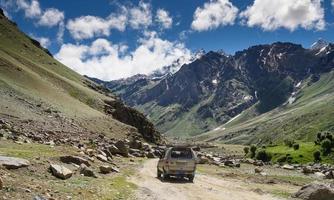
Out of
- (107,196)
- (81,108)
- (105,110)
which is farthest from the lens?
(105,110)

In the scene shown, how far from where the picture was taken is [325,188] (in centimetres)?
3055

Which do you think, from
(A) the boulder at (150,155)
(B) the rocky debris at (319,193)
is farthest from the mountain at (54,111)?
(B) the rocky debris at (319,193)

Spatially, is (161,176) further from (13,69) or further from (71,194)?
(13,69)

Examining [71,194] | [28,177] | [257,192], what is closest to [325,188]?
[257,192]

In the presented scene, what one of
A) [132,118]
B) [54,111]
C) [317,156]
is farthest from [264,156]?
[54,111]

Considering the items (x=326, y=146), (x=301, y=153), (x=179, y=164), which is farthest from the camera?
(x=301, y=153)

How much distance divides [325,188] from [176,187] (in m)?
11.4

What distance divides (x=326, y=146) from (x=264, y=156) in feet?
59.2

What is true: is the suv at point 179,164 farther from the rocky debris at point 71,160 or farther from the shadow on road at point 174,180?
the rocky debris at point 71,160

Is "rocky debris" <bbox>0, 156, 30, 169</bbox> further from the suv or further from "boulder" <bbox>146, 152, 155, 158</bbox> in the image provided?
"boulder" <bbox>146, 152, 155, 158</bbox>

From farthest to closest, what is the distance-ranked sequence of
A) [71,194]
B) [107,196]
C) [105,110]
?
[105,110] < [107,196] < [71,194]

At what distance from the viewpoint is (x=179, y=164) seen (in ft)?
146

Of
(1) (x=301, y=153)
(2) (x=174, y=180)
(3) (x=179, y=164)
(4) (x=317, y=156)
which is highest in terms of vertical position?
(1) (x=301, y=153)

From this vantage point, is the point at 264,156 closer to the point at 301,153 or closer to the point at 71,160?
the point at 301,153
